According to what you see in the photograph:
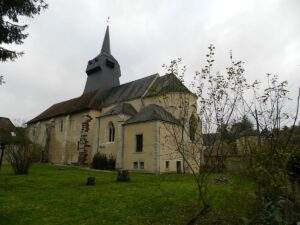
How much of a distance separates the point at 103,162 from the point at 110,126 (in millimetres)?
4066

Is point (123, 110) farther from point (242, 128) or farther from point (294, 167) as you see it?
point (294, 167)

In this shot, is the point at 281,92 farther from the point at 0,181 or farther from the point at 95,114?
the point at 95,114

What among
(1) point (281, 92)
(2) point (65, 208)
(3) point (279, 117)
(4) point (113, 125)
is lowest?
(2) point (65, 208)

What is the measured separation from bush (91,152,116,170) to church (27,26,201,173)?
0.58m

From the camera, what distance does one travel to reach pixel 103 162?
31.7 meters

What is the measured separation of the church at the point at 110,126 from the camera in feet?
92.7

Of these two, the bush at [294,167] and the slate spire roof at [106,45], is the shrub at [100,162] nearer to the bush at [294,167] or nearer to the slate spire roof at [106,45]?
the slate spire roof at [106,45]

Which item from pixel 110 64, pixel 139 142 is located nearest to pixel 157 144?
pixel 139 142

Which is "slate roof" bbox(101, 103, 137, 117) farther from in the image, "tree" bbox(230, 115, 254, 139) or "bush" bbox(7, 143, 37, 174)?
"tree" bbox(230, 115, 254, 139)

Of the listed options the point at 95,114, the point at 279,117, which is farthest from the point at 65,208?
the point at 95,114

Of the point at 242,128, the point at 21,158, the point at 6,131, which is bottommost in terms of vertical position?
the point at 21,158

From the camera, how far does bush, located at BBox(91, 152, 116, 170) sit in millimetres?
31138

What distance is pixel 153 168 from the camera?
27.5 metres

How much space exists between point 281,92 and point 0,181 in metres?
15.3
